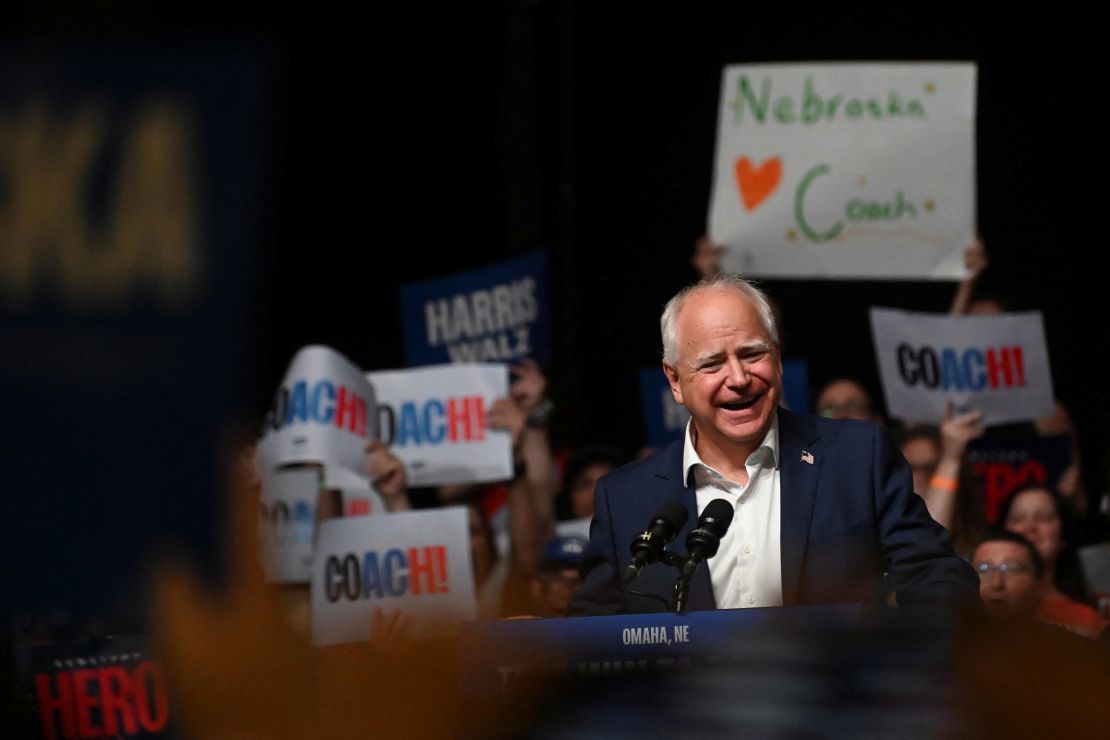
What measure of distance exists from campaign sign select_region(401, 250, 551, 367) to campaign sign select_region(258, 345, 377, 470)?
51 cm

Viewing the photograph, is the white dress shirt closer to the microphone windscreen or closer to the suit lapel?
the suit lapel

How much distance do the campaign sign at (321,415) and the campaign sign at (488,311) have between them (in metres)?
0.51

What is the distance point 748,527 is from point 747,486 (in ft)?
0.27

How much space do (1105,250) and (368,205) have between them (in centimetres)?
323

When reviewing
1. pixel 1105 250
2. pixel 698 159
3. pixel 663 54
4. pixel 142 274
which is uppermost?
pixel 663 54

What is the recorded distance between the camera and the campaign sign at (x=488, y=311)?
6332mm

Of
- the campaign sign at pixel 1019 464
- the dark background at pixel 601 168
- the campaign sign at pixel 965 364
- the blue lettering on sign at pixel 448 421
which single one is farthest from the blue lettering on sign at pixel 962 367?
the blue lettering on sign at pixel 448 421

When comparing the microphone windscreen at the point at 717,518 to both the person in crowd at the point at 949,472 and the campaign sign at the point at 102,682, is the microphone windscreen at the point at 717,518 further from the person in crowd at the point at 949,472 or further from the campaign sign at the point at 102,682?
the person in crowd at the point at 949,472

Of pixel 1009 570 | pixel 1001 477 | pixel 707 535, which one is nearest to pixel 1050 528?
pixel 1009 570

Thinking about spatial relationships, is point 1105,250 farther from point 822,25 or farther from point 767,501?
point 767,501

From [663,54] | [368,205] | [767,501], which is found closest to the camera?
[767,501]

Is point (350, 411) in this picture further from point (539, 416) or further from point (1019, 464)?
point (1019, 464)

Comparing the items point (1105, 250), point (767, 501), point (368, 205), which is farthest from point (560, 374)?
point (767, 501)

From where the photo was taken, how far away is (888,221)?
631 centimetres
